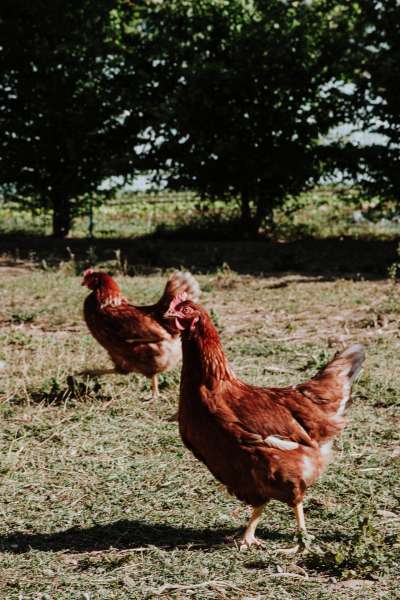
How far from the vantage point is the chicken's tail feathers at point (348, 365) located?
372 cm

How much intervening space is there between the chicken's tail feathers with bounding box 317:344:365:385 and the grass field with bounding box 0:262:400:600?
619 mm

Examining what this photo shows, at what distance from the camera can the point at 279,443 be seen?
3367mm

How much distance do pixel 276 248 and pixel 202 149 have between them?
6.90ft

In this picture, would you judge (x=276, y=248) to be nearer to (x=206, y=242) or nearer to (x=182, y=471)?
(x=206, y=242)

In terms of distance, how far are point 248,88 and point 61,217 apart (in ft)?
13.2

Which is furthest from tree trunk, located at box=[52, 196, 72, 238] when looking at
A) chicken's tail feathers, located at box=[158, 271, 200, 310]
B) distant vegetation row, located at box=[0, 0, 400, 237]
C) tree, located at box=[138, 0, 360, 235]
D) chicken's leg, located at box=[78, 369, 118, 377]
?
chicken's leg, located at box=[78, 369, 118, 377]

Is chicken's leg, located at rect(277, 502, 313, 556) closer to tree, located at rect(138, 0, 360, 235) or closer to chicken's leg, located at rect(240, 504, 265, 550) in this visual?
chicken's leg, located at rect(240, 504, 265, 550)

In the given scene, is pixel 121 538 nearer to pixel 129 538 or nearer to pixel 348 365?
pixel 129 538

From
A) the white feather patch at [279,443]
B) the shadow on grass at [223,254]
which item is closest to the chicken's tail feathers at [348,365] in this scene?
the white feather patch at [279,443]

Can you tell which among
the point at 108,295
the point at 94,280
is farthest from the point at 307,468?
the point at 94,280

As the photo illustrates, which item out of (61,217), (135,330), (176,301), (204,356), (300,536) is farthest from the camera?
(61,217)

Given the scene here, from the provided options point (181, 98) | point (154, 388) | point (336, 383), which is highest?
point (181, 98)

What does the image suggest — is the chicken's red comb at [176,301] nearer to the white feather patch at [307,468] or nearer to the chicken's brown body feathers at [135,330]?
the white feather patch at [307,468]

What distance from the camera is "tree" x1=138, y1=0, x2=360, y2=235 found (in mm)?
12484
